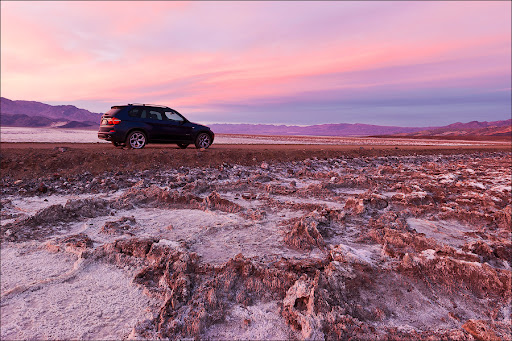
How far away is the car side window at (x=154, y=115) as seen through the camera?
9.91 meters

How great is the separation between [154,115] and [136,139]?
1.09 meters

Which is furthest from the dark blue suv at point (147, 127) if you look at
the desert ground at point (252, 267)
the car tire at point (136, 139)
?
the desert ground at point (252, 267)

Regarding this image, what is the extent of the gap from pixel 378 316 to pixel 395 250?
117 centimetres

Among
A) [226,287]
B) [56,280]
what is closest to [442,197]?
[226,287]

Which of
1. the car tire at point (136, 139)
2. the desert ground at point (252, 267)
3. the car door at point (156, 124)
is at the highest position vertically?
the car door at point (156, 124)

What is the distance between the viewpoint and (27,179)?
242 inches

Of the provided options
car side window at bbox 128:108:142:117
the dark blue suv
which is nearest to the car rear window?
the dark blue suv

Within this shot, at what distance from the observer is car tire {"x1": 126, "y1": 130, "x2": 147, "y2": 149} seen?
9.41 metres

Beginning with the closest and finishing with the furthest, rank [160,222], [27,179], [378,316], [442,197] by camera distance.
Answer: [378,316]
[160,222]
[442,197]
[27,179]

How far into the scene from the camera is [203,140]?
1116 cm

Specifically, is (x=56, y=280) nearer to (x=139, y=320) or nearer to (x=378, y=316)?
(x=139, y=320)

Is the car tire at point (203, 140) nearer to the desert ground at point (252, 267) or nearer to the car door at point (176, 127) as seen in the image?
the car door at point (176, 127)

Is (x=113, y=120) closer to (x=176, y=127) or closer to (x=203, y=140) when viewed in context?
(x=176, y=127)

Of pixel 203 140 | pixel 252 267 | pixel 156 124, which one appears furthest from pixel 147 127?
pixel 252 267
